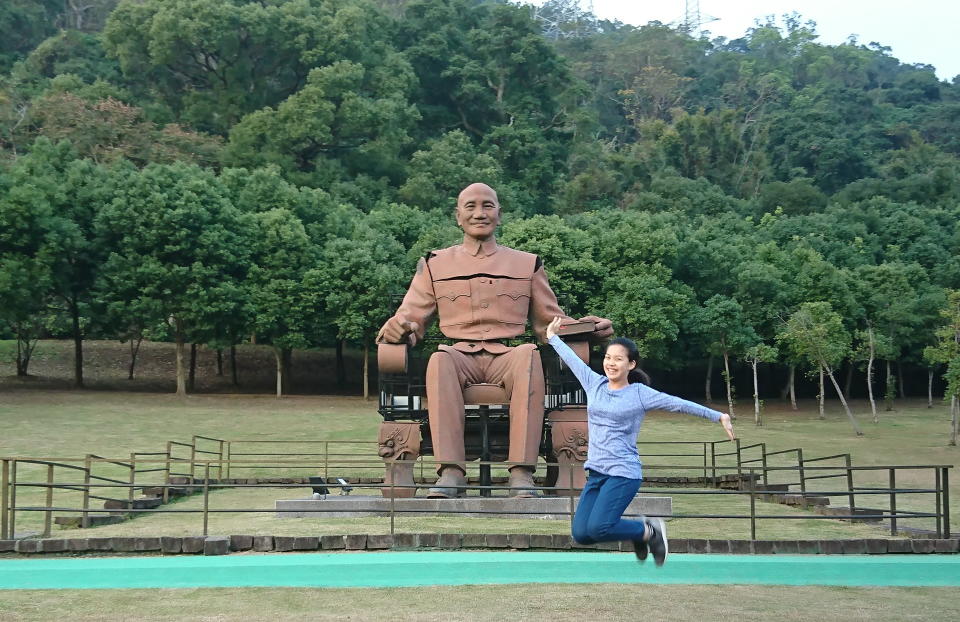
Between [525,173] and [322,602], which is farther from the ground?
→ [525,173]

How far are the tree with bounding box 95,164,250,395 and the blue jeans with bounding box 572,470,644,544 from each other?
3166cm

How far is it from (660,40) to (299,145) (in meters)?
44.7

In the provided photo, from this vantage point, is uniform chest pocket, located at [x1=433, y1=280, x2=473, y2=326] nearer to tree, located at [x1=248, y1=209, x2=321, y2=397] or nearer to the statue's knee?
the statue's knee

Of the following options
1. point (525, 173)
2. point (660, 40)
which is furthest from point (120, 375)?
point (660, 40)

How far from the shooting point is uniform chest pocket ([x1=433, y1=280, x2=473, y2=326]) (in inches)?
623

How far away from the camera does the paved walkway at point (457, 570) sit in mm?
10227

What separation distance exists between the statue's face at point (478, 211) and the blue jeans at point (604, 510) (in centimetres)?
800

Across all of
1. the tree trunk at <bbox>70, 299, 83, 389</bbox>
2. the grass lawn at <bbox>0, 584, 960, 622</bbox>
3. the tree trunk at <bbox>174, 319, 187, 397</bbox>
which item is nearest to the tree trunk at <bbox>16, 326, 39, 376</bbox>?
the tree trunk at <bbox>70, 299, 83, 389</bbox>

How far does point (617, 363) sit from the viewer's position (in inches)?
315

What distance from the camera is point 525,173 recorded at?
60.6 m

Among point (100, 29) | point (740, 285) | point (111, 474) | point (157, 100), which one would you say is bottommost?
point (111, 474)

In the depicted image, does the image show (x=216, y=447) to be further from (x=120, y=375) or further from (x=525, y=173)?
(x=525, y=173)

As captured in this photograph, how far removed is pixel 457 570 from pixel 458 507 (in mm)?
3821

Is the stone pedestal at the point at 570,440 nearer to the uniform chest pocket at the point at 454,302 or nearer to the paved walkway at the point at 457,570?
the uniform chest pocket at the point at 454,302
